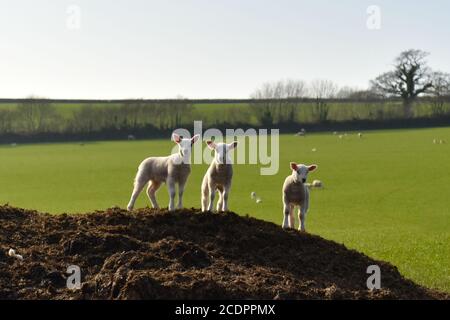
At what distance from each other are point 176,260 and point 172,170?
10.6 ft

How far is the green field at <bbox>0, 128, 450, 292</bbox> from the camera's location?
73.3ft

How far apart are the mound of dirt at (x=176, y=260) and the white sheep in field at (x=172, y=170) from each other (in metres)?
0.72

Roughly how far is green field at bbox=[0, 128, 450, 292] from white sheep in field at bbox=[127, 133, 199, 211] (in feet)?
18.6

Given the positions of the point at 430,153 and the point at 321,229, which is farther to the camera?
the point at 430,153

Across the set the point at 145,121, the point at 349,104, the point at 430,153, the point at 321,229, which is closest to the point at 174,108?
the point at 145,121

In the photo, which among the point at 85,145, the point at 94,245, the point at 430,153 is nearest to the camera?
the point at 94,245

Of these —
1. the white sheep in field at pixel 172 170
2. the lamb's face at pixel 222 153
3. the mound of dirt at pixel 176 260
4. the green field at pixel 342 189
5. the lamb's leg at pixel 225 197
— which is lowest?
the green field at pixel 342 189

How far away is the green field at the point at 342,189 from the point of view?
73.3ft

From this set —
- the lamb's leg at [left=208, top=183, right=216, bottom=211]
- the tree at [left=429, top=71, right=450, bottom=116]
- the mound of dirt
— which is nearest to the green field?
the mound of dirt

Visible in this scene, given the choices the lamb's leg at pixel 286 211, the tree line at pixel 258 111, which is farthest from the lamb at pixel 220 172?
the tree line at pixel 258 111

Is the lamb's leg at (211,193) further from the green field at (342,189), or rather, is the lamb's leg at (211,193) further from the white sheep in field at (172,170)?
the green field at (342,189)
